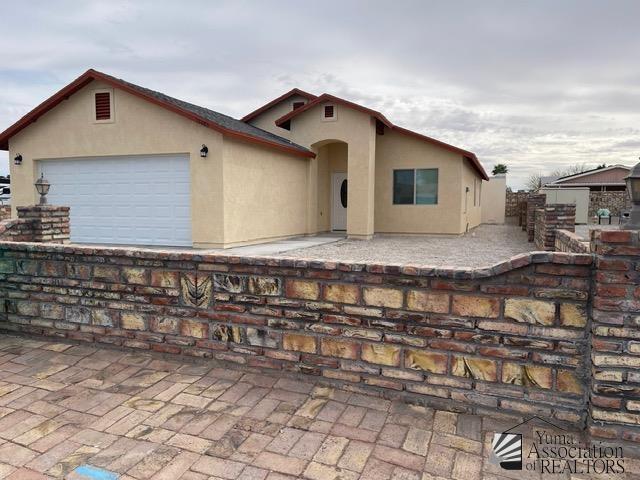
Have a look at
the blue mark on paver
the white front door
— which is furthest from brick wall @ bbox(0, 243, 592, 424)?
the white front door

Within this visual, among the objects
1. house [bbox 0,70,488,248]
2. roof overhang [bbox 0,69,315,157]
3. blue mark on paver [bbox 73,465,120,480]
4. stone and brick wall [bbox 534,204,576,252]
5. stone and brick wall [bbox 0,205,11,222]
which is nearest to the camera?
blue mark on paver [bbox 73,465,120,480]

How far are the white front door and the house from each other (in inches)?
57.8

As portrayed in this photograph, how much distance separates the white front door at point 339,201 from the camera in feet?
49.8

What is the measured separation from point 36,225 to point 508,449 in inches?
266

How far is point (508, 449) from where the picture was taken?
239 cm

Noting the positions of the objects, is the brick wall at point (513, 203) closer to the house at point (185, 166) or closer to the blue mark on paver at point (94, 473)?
the house at point (185, 166)

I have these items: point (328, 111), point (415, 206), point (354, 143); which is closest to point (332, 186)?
point (354, 143)

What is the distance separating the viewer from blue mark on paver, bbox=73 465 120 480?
2146 mm

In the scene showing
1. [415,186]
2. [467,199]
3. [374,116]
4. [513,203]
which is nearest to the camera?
[374,116]

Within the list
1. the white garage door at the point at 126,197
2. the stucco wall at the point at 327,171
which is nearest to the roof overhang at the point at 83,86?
the white garage door at the point at 126,197

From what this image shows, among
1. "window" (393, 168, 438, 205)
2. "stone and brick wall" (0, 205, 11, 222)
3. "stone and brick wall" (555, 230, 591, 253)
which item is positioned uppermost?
"window" (393, 168, 438, 205)

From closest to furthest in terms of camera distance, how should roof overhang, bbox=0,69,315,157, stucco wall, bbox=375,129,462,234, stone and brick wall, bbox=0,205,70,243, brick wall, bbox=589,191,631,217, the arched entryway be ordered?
stone and brick wall, bbox=0,205,70,243, roof overhang, bbox=0,69,315,157, stucco wall, bbox=375,129,462,234, the arched entryway, brick wall, bbox=589,191,631,217

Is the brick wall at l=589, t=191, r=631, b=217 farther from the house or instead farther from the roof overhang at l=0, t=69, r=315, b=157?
the roof overhang at l=0, t=69, r=315, b=157

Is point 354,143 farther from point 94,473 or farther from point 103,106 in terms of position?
point 94,473
